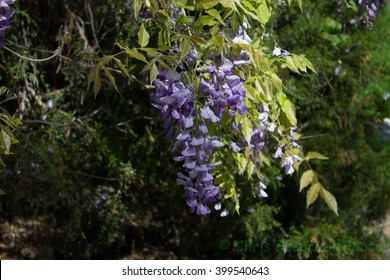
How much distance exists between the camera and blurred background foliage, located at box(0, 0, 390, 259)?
3.48m

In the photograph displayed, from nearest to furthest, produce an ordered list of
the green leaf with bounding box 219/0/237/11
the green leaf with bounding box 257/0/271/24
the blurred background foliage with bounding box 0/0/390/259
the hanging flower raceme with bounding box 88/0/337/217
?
the green leaf with bounding box 219/0/237/11, the hanging flower raceme with bounding box 88/0/337/217, the green leaf with bounding box 257/0/271/24, the blurred background foliage with bounding box 0/0/390/259

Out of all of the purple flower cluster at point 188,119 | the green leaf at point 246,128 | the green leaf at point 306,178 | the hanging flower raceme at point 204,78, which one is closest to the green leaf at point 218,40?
the hanging flower raceme at point 204,78

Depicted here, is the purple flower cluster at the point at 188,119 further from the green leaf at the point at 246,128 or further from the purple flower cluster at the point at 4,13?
the purple flower cluster at the point at 4,13

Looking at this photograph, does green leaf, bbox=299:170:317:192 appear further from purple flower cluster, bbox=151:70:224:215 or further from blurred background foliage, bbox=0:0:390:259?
blurred background foliage, bbox=0:0:390:259

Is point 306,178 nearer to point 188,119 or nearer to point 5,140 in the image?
point 188,119

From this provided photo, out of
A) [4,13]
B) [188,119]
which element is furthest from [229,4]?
[4,13]

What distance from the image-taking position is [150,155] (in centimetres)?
372

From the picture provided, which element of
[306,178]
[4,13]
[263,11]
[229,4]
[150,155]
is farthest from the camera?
[150,155]

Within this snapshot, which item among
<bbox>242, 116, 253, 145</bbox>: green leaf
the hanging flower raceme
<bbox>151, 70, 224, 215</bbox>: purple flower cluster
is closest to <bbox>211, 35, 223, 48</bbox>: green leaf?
the hanging flower raceme

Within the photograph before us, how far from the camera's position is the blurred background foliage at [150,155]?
3.48 meters

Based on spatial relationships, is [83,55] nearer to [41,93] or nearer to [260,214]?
[41,93]

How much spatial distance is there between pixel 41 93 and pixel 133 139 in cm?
58

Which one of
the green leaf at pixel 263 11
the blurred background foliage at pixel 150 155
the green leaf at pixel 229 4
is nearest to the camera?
the green leaf at pixel 229 4

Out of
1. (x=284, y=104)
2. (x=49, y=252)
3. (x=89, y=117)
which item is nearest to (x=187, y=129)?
(x=284, y=104)
